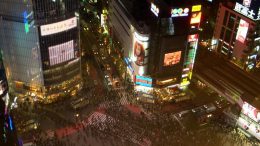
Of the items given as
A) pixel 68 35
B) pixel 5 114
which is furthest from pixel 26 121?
pixel 5 114

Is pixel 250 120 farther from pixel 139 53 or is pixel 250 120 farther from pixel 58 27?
pixel 58 27

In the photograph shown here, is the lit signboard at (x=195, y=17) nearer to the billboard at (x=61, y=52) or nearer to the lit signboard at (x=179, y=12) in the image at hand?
the lit signboard at (x=179, y=12)

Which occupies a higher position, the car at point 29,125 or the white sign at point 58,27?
the white sign at point 58,27

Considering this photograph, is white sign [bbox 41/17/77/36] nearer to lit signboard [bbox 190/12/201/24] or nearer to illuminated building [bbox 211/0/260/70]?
lit signboard [bbox 190/12/201/24]

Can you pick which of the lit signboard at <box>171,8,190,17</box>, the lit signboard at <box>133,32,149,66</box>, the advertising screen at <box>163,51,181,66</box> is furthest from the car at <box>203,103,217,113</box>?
the lit signboard at <box>171,8,190,17</box>

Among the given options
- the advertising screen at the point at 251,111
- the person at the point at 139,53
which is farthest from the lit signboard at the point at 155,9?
the advertising screen at the point at 251,111

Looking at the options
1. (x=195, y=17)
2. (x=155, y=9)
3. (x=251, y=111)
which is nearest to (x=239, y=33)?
(x=195, y=17)
